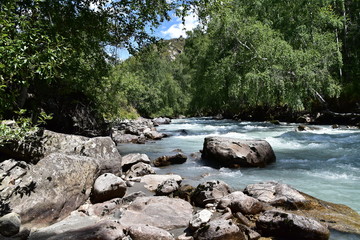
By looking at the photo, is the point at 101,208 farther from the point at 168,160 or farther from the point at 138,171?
the point at 168,160

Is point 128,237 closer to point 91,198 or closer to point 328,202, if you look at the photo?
point 91,198

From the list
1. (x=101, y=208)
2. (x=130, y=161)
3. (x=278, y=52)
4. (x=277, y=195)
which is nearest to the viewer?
(x=101, y=208)

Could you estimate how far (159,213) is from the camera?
4.90 metres

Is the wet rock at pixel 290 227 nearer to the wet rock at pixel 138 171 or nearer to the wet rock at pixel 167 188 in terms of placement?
the wet rock at pixel 167 188

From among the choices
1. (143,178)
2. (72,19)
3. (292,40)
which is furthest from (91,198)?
(292,40)

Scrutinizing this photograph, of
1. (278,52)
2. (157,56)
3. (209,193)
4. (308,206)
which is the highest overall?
(278,52)

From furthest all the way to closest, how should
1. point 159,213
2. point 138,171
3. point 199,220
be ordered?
point 138,171 → point 159,213 → point 199,220

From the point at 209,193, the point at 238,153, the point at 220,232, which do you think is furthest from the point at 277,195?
the point at 238,153

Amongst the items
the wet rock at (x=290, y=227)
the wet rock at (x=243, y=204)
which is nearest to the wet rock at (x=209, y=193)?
the wet rock at (x=243, y=204)

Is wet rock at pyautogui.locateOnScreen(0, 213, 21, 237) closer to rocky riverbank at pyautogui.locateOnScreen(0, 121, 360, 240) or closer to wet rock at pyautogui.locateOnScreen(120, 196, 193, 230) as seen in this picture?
rocky riverbank at pyautogui.locateOnScreen(0, 121, 360, 240)

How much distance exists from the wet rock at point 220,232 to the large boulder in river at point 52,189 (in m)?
2.68

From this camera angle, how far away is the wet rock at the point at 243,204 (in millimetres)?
4922

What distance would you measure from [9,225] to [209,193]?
146 inches

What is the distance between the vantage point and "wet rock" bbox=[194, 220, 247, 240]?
3844 mm
